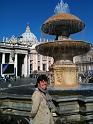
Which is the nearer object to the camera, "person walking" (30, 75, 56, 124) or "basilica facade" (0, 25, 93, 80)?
"person walking" (30, 75, 56, 124)

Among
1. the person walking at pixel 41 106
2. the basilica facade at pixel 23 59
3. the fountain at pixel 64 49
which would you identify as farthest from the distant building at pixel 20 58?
the person walking at pixel 41 106

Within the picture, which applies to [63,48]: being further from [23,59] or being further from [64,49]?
[23,59]

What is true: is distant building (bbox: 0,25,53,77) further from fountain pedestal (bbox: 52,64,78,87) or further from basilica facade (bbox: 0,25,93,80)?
fountain pedestal (bbox: 52,64,78,87)

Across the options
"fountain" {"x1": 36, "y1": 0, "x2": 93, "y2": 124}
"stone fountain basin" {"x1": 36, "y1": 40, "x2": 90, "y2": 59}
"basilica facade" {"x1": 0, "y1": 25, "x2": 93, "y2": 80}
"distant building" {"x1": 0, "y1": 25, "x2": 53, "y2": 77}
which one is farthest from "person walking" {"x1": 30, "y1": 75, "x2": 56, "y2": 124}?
"distant building" {"x1": 0, "y1": 25, "x2": 53, "y2": 77}

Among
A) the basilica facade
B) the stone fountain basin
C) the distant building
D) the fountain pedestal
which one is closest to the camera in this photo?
the stone fountain basin

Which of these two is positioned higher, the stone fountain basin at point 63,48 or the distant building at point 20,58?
the distant building at point 20,58

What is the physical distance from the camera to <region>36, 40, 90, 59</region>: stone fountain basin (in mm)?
14656

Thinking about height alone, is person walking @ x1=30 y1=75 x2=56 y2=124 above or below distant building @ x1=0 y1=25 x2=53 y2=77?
below

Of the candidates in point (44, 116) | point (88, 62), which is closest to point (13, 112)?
point (44, 116)

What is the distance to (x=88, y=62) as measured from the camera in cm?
11156

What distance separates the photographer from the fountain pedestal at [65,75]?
14800mm

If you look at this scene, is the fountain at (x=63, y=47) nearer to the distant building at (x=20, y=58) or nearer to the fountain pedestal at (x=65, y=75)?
the fountain pedestal at (x=65, y=75)

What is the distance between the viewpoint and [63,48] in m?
14.9

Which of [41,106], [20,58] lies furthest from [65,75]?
[20,58]
